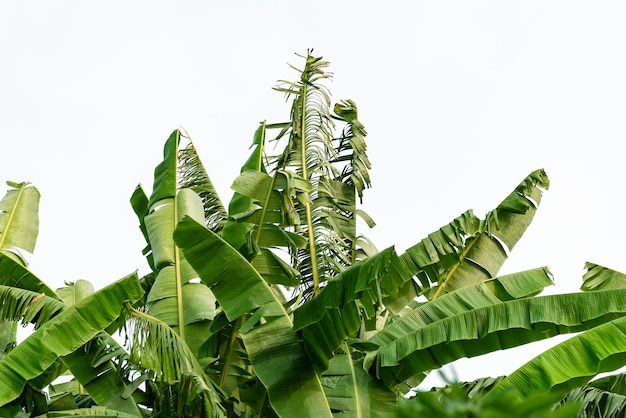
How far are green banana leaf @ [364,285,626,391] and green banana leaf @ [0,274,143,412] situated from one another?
2148 millimetres

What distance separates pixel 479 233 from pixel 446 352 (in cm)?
270

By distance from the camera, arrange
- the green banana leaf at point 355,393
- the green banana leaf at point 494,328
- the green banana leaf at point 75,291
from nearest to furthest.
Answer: the green banana leaf at point 494,328 → the green banana leaf at point 355,393 → the green banana leaf at point 75,291

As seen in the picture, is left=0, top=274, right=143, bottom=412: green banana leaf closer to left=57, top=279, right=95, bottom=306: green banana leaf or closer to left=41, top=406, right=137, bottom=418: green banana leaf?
left=41, top=406, right=137, bottom=418: green banana leaf

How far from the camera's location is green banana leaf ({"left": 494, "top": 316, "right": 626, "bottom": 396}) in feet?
20.7

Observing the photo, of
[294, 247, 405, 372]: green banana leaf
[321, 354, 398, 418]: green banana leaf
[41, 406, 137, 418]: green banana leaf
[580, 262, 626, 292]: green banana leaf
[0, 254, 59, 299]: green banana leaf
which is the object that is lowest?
[321, 354, 398, 418]: green banana leaf

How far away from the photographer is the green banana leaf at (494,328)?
675cm

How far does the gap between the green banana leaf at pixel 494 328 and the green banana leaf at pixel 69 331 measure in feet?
7.05

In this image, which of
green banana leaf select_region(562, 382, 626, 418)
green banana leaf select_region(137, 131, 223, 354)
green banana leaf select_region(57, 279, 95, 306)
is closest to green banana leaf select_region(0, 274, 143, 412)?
green banana leaf select_region(137, 131, 223, 354)

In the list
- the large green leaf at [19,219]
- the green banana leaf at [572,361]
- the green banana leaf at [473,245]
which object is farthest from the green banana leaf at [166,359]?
the large green leaf at [19,219]

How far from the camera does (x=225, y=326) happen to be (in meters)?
7.59

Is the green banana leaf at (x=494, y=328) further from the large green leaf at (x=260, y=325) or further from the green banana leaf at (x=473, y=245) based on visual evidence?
the green banana leaf at (x=473, y=245)

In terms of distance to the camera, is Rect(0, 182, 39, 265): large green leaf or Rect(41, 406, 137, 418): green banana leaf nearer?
Rect(41, 406, 137, 418): green banana leaf

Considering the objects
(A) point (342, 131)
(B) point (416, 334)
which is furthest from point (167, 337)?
(A) point (342, 131)

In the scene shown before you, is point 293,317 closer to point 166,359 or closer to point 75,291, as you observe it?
point 166,359
